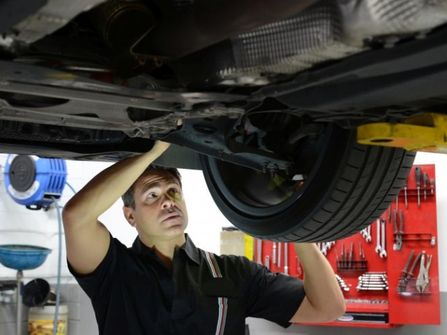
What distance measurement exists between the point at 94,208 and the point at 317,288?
2.27 ft

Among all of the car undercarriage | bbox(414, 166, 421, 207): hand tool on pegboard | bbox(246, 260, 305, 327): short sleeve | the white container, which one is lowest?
the white container

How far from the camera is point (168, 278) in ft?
6.06

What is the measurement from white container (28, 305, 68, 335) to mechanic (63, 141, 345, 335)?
184cm

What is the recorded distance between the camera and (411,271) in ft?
9.64

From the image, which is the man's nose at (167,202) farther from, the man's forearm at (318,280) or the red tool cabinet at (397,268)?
the red tool cabinet at (397,268)

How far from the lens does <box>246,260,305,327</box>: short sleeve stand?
1937mm

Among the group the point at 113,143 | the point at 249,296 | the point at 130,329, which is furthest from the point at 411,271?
the point at 113,143

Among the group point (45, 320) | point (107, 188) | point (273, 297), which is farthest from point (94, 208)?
point (45, 320)

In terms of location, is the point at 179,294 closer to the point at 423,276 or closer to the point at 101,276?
the point at 101,276

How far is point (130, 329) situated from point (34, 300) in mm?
1874

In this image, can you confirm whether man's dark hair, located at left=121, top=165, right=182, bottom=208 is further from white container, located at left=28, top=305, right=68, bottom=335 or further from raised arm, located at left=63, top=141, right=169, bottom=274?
white container, located at left=28, top=305, right=68, bottom=335

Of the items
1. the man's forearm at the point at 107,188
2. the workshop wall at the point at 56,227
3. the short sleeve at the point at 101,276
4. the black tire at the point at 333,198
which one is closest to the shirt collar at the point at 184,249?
the short sleeve at the point at 101,276

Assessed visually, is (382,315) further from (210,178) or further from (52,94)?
(52,94)

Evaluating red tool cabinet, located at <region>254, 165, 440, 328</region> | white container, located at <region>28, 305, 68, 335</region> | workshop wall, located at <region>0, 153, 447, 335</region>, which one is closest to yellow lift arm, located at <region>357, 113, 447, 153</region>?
red tool cabinet, located at <region>254, 165, 440, 328</region>
